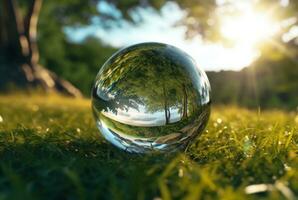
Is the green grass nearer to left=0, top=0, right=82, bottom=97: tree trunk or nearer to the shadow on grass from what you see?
the shadow on grass

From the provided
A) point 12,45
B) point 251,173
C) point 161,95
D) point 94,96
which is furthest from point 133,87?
point 12,45

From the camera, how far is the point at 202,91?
10.0 feet

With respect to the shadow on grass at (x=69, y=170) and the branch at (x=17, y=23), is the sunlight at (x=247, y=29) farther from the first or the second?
the shadow on grass at (x=69, y=170)

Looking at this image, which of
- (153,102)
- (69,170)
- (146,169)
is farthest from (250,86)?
(69,170)

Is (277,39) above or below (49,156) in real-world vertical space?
below

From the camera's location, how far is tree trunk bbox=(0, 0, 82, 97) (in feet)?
49.3

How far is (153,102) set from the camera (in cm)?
286

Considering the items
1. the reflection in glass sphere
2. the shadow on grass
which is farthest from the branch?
the reflection in glass sphere

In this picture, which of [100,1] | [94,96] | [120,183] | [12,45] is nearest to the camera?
[120,183]

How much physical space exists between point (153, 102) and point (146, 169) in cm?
76

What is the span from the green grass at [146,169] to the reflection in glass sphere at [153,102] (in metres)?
0.15

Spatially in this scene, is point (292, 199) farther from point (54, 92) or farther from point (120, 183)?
point (54, 92)

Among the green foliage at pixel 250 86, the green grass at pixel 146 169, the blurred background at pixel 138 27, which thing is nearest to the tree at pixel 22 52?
the blurred background at pixel 138 27

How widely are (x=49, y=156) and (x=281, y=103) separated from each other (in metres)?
21.4
